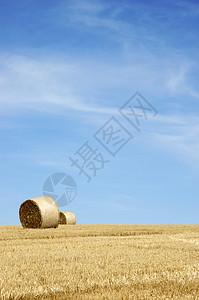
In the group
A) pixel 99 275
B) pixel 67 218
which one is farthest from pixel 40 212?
pixel 99 275

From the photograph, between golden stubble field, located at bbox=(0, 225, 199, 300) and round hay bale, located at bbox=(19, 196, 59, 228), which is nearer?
golden stubble field, located at bbox=(0, 225, 199, 300)

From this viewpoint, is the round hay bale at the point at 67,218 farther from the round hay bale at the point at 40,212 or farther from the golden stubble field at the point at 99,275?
the golden stubble field at the point at 99,275

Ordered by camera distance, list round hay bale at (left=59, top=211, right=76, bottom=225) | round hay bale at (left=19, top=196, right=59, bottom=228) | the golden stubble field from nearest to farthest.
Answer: the golden stubble field → round hay bale at (left=19, top=196, right=59, bottom=228) → round hay bale at (left=59, top=211, right=76, bottom=225)

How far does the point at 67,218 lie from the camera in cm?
2538

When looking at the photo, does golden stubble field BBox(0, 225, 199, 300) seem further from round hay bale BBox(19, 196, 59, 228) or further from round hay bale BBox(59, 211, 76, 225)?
round hay bale BBox(59, 211, 76, 225)

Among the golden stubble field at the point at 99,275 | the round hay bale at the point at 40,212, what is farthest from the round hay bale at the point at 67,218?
the golden stubble field at the point at 99,275

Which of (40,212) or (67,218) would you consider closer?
(40,212)

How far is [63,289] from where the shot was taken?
4.73m

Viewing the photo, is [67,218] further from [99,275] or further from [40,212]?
[99,275]

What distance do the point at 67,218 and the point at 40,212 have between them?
7.10 metres

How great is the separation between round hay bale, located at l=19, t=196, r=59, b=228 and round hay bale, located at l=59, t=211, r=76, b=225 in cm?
597

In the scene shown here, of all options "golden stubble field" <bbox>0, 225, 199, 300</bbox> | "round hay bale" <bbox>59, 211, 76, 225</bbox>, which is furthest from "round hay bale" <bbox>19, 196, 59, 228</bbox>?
"golden stubble field" <bbox>0, 225, 199, 300</bbox>

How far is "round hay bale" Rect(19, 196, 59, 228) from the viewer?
61.2 feet

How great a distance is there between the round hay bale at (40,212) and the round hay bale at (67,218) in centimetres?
597
